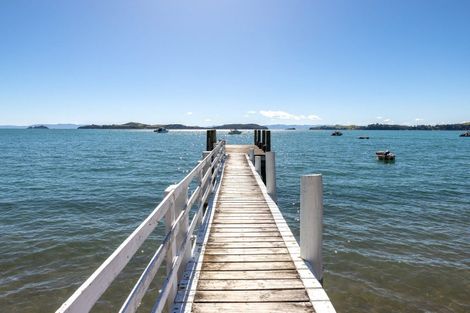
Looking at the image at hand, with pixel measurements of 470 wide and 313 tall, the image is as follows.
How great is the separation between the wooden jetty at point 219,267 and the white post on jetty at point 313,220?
2 centimetres

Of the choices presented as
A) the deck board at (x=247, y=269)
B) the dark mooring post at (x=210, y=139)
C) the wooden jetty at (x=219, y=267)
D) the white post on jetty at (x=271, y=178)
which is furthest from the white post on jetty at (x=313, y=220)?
the dark mooring post at (x=210, y=139)

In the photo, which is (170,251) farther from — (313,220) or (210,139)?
(210,139)

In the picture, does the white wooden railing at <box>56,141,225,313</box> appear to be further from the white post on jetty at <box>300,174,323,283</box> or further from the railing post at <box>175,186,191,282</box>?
the white post on jetty at <box>300,174,323,283</box>

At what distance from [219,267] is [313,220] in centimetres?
158

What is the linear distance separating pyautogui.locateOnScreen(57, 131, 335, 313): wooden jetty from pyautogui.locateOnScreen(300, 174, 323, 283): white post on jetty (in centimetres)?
2

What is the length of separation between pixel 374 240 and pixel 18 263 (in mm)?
10681

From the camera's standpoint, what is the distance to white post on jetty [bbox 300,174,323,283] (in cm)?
467

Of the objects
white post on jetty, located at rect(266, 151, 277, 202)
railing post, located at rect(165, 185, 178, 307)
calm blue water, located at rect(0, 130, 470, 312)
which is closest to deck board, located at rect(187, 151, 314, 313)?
railing post, located at rect(165, 185, 178, 307)

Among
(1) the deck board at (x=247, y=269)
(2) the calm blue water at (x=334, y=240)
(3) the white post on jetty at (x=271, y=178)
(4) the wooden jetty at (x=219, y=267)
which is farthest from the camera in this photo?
(3) the white post on jetty at (x=271, y=178)

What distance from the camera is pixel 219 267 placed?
15.5 ft

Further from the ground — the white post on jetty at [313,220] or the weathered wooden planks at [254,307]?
the white post on jetty at [313,220]

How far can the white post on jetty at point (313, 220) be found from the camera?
467 cm

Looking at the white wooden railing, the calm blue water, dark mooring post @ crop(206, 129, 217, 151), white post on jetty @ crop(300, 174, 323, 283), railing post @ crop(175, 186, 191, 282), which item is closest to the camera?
the white wooden railing

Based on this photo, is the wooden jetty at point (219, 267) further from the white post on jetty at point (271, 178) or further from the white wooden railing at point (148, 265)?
the white post on jetty at point (271, 178)
